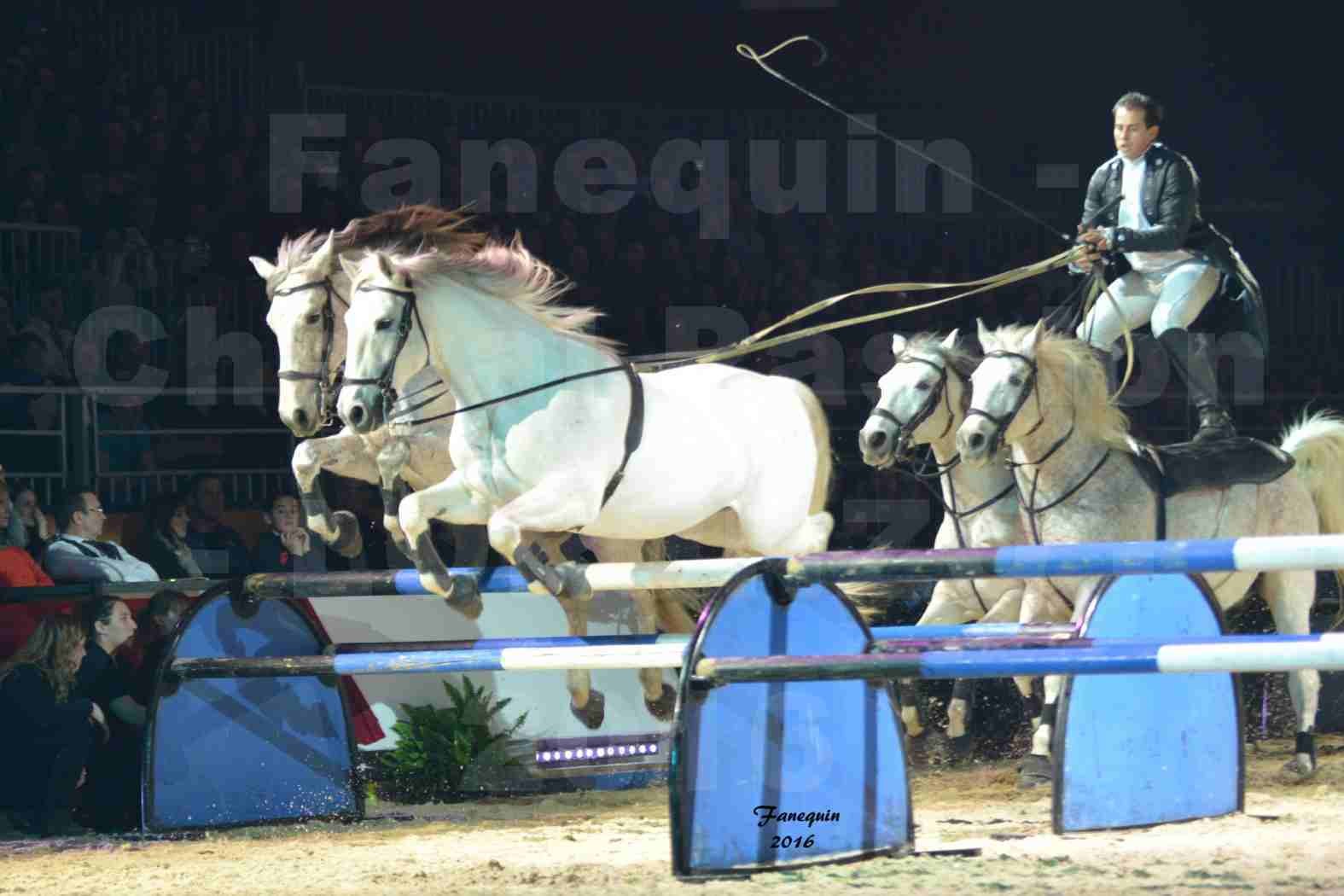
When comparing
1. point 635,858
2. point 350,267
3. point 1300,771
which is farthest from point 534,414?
point 1300,771

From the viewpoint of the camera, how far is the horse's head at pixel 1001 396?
6.87 m

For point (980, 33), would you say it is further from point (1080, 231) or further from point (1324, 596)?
point (1080, 231)

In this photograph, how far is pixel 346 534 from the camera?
633cm

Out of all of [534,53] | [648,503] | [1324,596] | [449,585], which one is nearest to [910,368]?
[648,503]

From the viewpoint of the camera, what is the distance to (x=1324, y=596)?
31.6 feet

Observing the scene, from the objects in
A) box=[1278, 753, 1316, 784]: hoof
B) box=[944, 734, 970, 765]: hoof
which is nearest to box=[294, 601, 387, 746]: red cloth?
box=[944, 734, 970, 765]: hoof

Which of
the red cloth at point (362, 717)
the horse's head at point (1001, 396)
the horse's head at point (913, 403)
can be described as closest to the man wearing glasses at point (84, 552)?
the red cloth at point (362, 717)

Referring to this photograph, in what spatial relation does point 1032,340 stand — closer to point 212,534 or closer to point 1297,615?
point 1297,615

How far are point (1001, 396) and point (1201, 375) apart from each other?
1049 millimetres

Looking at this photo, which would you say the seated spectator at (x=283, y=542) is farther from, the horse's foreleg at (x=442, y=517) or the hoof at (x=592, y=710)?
the horse's foreleg at (x=442, y=517)

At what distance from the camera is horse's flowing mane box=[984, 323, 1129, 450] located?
280 inches

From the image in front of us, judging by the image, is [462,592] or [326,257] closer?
[462,592]

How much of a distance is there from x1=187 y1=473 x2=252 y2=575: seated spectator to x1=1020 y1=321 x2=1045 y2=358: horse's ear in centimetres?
391

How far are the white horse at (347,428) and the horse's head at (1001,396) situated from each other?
1.37 meters
